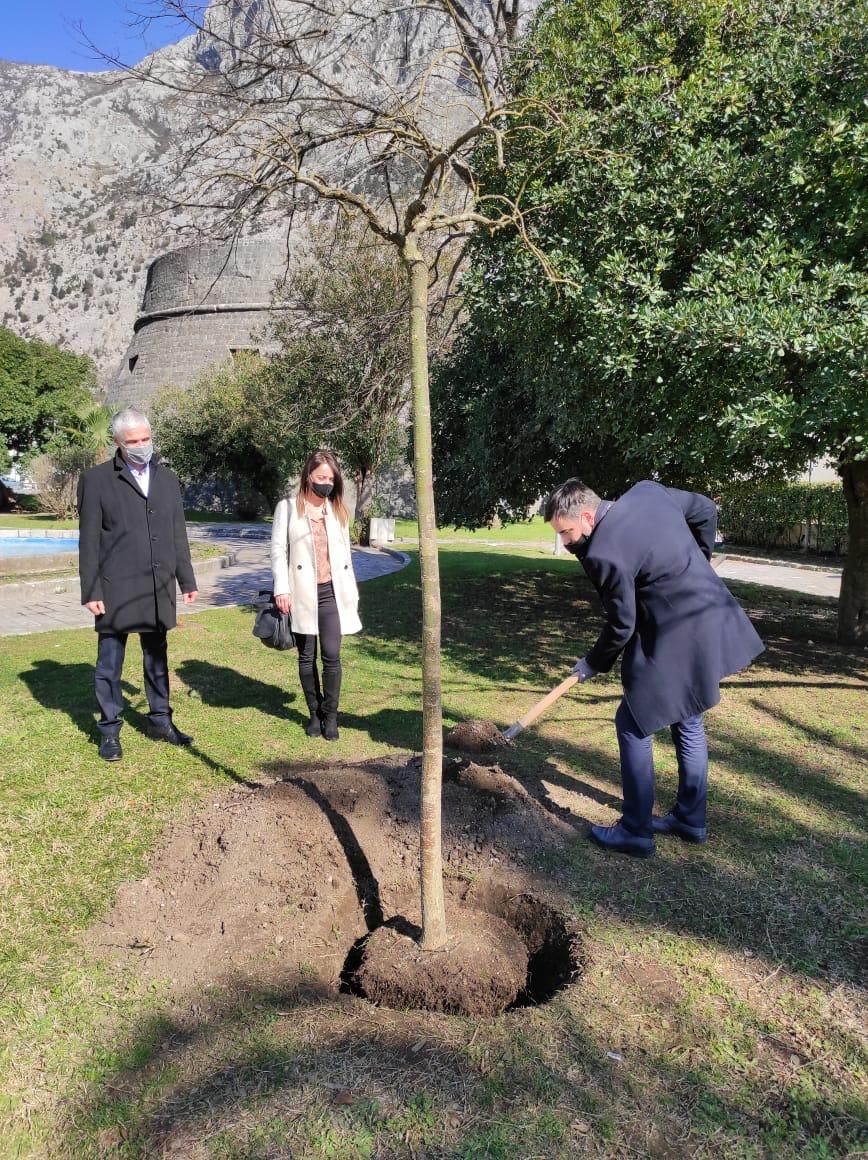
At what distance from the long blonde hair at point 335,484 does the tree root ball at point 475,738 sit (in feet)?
4.93

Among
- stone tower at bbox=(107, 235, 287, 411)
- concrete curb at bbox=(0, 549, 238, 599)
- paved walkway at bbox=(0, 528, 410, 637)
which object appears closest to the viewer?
paved walkway at bbox=(0, 528, 410, 637)

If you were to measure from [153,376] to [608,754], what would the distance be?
41255mm

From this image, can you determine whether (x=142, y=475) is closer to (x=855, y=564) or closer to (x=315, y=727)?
(x=315, y=727)

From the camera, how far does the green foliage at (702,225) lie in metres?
4.75

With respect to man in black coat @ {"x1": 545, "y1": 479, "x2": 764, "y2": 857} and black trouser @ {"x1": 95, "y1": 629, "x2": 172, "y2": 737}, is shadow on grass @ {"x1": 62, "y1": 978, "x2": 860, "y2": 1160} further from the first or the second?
black trouser @ {"x1": 95, "y1": 629, "x2": 172, "y2": 737}

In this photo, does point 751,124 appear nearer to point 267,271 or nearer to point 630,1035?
point 630,1035

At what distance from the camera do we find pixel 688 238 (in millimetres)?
5316

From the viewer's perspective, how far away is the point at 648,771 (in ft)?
10.6

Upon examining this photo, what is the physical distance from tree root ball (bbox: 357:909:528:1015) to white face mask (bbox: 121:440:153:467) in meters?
2.93

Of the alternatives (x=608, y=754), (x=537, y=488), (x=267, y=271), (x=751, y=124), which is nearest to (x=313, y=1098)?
(x=608, y=754)

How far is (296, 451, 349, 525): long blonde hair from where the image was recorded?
4.57 meters

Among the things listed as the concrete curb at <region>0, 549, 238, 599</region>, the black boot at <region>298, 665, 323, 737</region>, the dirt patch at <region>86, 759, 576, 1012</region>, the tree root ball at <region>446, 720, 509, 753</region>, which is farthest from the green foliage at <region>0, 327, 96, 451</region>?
the dirt patch at <region>86, 759, 576, 1012</region>

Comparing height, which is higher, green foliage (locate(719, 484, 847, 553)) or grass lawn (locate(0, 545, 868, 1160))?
green foliage (locate(719, 484, 847, 553))

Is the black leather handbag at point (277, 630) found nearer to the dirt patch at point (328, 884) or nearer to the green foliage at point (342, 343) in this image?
the dirt patch at point (328, 884)
